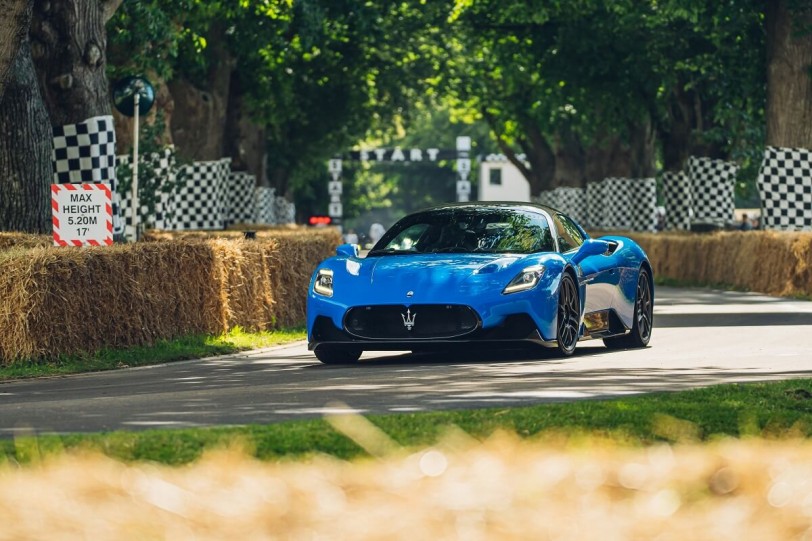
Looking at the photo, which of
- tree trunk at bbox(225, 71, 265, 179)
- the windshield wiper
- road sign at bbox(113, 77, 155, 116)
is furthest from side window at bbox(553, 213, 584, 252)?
tree trunk at bbox(225, 71, 265, 179)

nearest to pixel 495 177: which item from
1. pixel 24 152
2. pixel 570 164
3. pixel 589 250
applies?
pixel 570 164

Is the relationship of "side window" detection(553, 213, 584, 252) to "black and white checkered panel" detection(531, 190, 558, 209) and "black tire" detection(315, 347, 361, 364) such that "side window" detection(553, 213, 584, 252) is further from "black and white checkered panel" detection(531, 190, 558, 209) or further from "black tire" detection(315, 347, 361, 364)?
"black and white checkered panel" detection(531, 190, 558, 209)

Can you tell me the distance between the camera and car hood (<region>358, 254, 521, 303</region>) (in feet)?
48.4

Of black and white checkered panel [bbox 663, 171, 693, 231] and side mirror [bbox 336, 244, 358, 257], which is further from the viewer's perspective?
black and white checkered panel [bbox 663, 171, 693, 231]

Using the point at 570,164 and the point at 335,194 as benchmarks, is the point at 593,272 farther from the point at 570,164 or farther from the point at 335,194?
the point at 335,194

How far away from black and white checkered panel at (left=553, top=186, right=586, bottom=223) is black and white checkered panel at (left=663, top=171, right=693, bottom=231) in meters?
15.8

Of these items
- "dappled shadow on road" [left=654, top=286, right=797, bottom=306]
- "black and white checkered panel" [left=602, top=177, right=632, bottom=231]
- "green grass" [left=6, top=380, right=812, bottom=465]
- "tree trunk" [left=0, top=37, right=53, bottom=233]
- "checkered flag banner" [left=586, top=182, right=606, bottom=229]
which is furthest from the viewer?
"checkered flag banner" [left=586, top=182, right=606, bottom=229]

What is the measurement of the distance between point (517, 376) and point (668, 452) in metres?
6.40

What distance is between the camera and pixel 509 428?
28.9 feet

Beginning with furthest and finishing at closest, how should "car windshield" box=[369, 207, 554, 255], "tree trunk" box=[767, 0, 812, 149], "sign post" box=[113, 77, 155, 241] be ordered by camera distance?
"tree trunk" box=[767, 0, 812, 149] < "sign post" box=[113, 77, 155, 241] < "car windshield" box=[369, 207, 554, 255]

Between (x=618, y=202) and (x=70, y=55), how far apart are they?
34072 mm

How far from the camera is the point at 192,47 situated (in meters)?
35.8

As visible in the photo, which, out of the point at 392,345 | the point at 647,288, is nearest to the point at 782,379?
the point at 392,345

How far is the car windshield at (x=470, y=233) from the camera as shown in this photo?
52.1 feet
